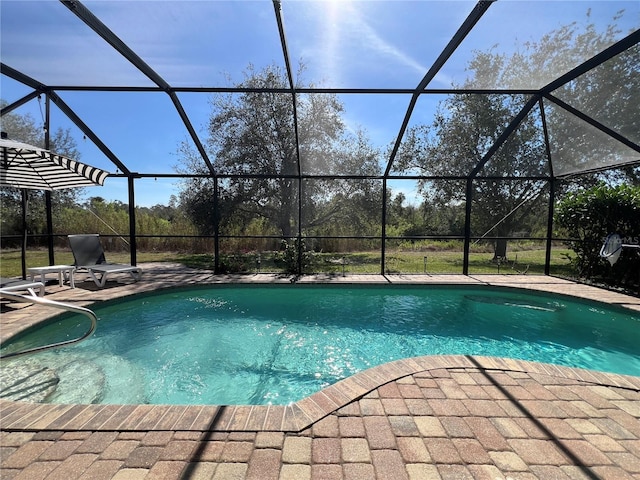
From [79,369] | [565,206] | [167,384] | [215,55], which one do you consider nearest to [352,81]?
[215,55]

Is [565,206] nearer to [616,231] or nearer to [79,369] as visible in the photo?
[616,231]

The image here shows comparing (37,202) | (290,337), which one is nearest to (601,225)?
(290,337)

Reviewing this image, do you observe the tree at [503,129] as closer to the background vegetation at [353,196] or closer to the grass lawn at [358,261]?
the background vegetation at [353,196]

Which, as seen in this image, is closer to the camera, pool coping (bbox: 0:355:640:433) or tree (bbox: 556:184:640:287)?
pool coping (bbox: 0:355:640:433)

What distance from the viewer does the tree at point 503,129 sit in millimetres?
4766

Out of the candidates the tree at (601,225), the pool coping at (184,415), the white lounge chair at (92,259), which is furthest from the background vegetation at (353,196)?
the pool coping at (184,415)

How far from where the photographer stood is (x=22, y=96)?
5.91 metres

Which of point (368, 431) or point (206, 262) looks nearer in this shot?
point (368, 431)

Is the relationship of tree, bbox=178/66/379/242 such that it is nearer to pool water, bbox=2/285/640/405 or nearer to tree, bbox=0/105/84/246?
pool water, bbox=2/285/640/405

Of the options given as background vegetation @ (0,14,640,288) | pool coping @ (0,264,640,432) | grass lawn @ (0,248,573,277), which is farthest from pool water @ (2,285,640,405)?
grass lawn @ (0,248,573,277)

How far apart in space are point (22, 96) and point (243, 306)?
18.6 feet

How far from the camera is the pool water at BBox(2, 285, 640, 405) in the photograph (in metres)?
3.29

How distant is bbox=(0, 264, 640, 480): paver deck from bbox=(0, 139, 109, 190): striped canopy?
13.4 feet

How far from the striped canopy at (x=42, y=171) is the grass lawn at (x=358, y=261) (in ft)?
12.4
